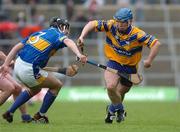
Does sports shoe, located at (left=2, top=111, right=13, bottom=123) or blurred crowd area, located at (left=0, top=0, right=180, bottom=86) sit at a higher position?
sports shoe, located at (left=2, top=111, right=13, bottom=123)

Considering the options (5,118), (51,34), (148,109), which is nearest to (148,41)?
(51,34)

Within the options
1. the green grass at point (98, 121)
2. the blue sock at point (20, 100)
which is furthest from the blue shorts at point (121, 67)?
the blue sock at point (20, 100)

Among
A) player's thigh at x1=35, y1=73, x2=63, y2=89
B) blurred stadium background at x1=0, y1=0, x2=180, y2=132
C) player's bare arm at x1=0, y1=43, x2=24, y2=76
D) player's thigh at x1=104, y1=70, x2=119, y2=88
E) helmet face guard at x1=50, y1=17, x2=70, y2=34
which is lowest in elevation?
blurred stadium background at x1=0, y1=0, x2=180, y2=132

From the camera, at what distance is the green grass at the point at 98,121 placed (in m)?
15.0

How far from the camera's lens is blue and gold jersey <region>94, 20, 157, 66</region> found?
16.6m

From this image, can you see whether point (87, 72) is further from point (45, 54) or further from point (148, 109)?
point (45, 54)

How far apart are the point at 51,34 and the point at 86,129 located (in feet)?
6.93

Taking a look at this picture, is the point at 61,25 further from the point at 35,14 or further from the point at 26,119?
the point at 35,14

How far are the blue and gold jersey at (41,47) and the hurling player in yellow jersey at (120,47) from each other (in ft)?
2.29

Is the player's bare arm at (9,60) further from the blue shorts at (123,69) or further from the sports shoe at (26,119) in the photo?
the blue shorts at (123,69)

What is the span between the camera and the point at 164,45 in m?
32.5

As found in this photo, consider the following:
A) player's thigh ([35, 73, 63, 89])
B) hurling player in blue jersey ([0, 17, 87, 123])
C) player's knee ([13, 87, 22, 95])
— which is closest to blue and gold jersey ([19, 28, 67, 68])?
hurling player in blue jersey ([0, 17, 87, 123])

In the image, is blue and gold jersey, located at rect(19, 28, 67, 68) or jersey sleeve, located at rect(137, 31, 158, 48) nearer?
blue and gold jersey, located at rect(19, 28, 67, 68)

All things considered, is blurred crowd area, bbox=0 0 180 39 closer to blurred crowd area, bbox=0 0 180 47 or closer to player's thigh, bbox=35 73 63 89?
blurred crowd area, bbox=0 0 180 47
